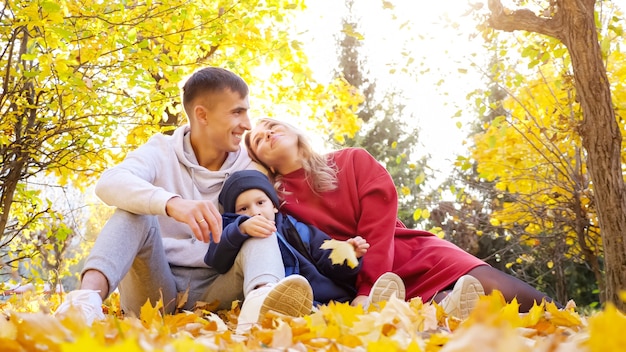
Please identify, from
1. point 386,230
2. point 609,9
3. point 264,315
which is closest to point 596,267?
point 609,9

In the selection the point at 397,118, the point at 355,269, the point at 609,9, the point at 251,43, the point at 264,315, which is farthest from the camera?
the point at 397,118

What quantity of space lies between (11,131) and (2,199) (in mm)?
577

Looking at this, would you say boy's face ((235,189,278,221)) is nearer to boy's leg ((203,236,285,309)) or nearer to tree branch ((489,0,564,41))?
boy's leg ((203,236,285,309))

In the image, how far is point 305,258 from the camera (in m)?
2.78

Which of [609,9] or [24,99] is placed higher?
[609,9]

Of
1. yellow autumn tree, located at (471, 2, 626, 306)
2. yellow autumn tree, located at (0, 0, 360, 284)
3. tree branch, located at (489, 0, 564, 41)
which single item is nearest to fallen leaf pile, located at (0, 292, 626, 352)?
tree branch, located at (489, 0, 564, 41)

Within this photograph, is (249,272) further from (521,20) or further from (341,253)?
(521,20)

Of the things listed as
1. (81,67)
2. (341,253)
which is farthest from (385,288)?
(81,67)

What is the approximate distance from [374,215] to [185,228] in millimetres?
911

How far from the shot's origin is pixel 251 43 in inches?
220

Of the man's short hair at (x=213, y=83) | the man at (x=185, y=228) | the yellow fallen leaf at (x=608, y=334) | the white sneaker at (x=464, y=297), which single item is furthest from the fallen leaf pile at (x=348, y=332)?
the man's short hair at (x=213, y=83)

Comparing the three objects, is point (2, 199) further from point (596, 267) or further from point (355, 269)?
point (596, 267)

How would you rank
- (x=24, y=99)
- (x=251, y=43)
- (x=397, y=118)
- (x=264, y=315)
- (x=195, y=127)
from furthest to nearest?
(x=397, y=118) < (x=251, y=43) < (x=24, y=99) < (x=195, y=127) < (x=264, y=315)

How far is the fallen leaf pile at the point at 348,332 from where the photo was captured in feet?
2.36
